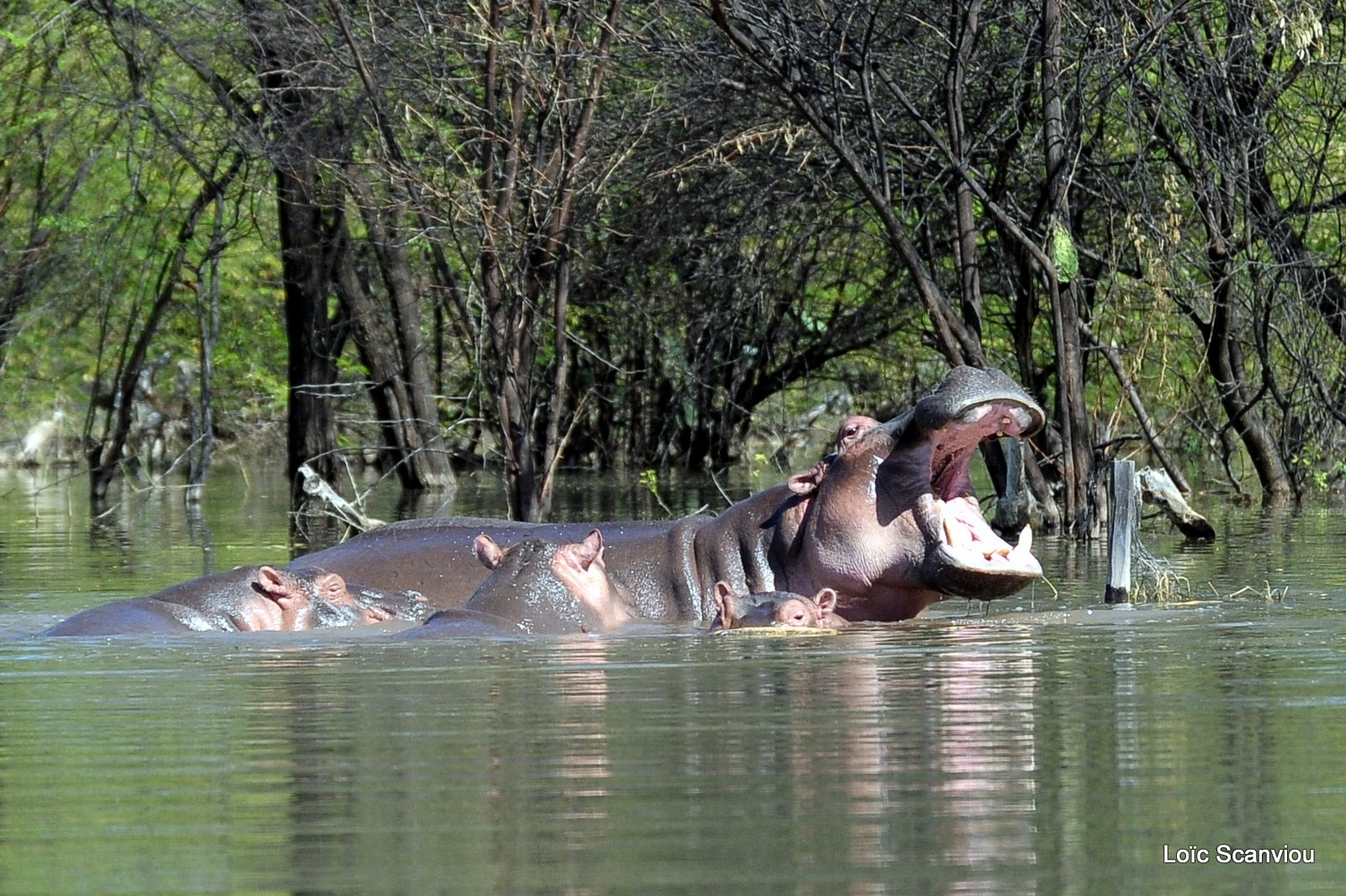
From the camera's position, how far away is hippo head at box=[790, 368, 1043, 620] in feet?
24.6

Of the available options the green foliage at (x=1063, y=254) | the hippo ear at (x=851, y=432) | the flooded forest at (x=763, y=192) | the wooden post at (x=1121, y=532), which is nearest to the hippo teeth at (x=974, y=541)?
the hippo ear at (x=851, y=432)

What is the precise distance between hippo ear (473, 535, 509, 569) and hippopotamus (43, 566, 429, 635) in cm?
44

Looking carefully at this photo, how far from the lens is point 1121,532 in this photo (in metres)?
8.13

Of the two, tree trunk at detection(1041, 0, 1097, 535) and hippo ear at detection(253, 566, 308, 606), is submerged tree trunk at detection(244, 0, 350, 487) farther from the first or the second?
hippo ear at detection(253, 566, 308, 606)

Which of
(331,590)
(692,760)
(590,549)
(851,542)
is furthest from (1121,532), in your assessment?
(692,760)

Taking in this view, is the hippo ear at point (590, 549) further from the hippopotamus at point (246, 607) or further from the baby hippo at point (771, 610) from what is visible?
the hippopotamus at point (246, 607)

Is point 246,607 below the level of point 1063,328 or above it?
below

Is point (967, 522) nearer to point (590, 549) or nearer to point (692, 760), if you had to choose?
point (590, 549)

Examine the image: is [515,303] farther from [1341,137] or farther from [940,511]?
[1341,137]

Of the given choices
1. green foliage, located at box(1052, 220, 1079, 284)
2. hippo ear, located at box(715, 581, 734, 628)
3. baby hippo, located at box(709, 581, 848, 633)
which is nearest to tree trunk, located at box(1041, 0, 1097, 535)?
green foliage, located at box(1052, 220, 1079, 284)

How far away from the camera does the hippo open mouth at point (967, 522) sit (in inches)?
285

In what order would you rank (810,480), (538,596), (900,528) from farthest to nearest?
(810,480), (900,528), (538,596)

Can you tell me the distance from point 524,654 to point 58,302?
16.2 meters

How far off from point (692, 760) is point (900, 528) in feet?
10.3
